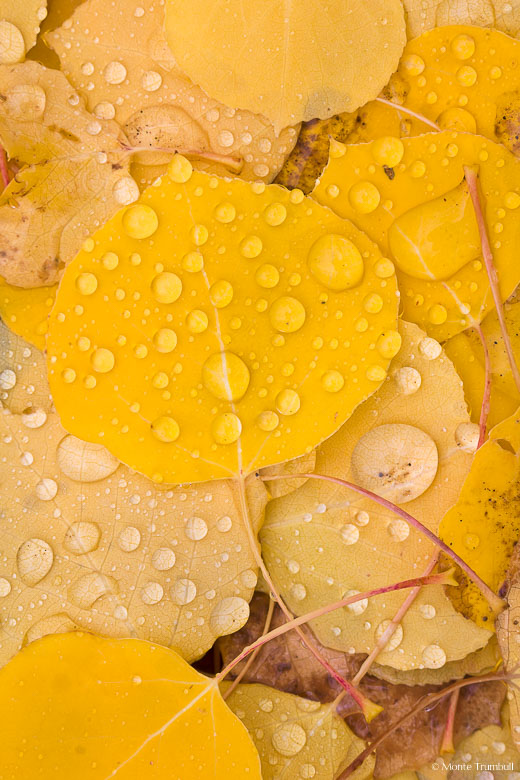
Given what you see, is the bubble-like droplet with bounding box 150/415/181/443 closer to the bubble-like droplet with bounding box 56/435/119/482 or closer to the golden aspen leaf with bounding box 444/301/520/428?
the bubble-like droplet with bounding box 56/435/119/482

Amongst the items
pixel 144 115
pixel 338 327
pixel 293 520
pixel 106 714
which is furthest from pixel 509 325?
pixel 106 714

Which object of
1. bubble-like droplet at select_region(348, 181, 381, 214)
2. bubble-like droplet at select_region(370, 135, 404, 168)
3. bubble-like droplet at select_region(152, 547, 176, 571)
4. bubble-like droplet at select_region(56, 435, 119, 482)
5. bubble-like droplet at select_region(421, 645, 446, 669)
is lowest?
bubble-like droplet at select_region(421, 645, 446, 669)

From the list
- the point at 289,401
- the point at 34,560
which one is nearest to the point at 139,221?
the point at 289,401

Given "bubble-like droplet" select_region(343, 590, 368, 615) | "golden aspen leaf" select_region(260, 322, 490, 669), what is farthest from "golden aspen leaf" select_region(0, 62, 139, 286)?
"bubble-like droplet" select_region(343, 590, 368, 615)

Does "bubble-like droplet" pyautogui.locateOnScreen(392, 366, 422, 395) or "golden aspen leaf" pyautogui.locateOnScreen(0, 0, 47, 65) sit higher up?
"golden aspen leaf" pyautogui.locateOnScreen(0, 0, 47, 65)
